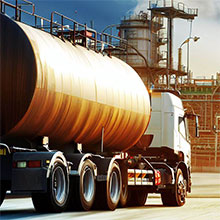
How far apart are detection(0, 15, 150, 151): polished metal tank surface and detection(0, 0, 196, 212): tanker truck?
0.8 inches

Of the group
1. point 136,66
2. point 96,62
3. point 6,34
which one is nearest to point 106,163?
point 96,62

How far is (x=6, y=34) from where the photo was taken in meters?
14.2

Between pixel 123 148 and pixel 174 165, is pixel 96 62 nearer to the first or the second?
pixel 123 148

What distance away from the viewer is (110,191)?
56.8 ft

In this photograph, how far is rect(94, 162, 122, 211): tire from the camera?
16.8 m

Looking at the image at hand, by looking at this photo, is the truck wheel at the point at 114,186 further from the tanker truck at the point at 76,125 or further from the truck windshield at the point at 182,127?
the truck windshield at the point at 182,127

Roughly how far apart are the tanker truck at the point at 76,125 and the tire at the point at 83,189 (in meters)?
0.02

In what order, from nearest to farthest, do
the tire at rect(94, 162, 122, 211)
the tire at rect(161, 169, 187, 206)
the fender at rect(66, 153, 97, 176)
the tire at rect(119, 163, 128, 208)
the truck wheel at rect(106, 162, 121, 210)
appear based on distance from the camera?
1. the fender at rect(66, 153, 97, 176)
2. the tire at rect(94, 162, 122, 211)
3. the truck wheel at rect(106, 162, 121, 210)
4. the tire at rect(119, 163, 128, 208)
5. the tire at rect(161, 169, 187, 206)

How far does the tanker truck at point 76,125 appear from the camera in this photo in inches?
559

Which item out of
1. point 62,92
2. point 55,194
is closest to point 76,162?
point 55,194

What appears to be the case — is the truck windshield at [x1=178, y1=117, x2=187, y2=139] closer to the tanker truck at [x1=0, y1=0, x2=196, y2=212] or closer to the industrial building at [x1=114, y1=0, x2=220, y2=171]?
the tanker truck at [x1=0, y1=0, x2=196, y2=212]

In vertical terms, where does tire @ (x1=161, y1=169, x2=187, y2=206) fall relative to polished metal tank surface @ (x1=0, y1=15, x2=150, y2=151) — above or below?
below

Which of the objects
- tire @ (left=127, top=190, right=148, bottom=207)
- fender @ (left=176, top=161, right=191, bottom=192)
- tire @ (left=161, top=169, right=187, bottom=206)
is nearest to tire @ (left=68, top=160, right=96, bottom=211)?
tire @ (left=161, top=169, right=187, bottom=206)

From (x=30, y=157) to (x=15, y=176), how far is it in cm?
47
